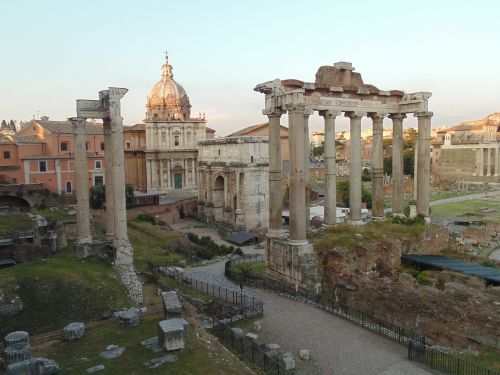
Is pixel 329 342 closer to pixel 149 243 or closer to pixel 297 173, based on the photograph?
pixel 297 173

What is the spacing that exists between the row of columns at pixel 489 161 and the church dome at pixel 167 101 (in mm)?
59392

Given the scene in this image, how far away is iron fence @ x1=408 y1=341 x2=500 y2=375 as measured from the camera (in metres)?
12.3

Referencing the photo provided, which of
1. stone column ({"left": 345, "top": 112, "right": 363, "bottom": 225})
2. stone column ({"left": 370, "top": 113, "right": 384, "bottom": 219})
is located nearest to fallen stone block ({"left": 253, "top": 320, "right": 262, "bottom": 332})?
stone column ({"left": 345, "top": 112, "right": 363, "bottom": 225})

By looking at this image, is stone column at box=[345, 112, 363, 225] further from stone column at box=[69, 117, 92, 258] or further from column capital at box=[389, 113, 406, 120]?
stone column at box=[69, 117, 92, 258]

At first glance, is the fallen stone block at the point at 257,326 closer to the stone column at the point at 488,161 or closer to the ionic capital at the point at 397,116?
the ionic capital at the point at 397,116

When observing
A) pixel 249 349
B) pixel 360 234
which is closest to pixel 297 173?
pixel 360 234

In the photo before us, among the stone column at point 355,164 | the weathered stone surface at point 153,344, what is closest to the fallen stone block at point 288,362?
the weathered stone surface at point 153,344

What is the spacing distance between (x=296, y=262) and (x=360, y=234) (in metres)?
Result: 3.68

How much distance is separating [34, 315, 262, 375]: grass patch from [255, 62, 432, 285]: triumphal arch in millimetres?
6949

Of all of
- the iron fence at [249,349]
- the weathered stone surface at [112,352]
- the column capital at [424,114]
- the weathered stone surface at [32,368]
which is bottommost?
the iron fence at [249,349]

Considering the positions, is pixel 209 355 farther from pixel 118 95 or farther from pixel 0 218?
pixel 0 218

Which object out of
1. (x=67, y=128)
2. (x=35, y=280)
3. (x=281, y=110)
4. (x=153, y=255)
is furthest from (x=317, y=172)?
(x=35, y=280)

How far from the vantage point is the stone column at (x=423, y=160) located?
23.6 meters

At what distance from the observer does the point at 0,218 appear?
96.4ft
